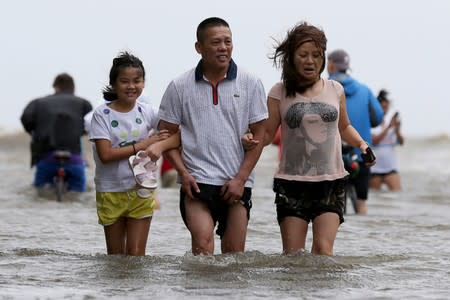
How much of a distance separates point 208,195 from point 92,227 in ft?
17.1

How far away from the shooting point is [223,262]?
346 inches

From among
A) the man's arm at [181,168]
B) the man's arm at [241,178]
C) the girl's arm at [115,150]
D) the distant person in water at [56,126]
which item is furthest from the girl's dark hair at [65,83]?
the man's arm at [241,178]

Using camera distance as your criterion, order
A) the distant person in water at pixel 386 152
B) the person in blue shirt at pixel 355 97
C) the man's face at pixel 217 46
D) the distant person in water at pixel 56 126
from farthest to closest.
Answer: the distant person in water at pixel 386 152 < the distant person in water at pixel 56 126 < the person in blue shirt at pixel 355 97 < the man's face at pixel 217 46

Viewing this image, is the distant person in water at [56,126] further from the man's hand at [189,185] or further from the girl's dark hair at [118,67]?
the man's hand at [189,185]

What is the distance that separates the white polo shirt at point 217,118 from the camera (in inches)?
333

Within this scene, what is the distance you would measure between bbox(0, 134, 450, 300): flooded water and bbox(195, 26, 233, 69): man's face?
51.8 inches

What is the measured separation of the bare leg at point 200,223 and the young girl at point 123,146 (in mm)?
491

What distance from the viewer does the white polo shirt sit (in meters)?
8.45

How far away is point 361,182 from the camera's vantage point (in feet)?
51.0

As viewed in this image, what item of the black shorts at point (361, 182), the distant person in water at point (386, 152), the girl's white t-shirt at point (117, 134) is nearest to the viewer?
the girl's white t-shirt at point (117, 134)

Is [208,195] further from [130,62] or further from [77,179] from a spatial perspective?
[77,179]

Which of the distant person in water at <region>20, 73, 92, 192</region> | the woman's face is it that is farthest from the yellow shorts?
the distant person in water at <region>20, 73, 92, 192</region>

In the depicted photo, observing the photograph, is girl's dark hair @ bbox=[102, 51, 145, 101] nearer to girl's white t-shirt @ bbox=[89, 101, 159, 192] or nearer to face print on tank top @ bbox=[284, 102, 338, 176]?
girl's white t-shirt @ bbox=[89, 101, 159, 192]

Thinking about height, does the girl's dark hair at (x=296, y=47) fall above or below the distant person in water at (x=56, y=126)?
above
